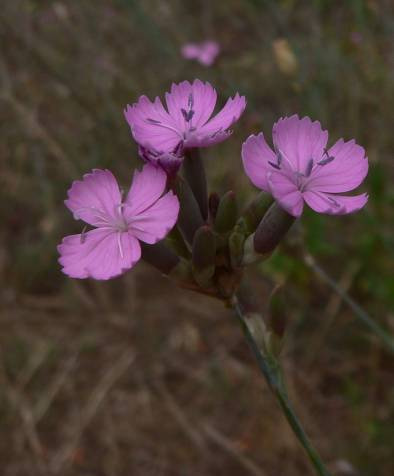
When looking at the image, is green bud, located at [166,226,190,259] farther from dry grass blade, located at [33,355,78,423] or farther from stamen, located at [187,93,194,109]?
dry grass blade, located at [33,355,78,423]

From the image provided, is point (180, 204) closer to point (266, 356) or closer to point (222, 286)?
point (222, 286)

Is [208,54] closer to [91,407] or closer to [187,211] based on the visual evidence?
[91,407]

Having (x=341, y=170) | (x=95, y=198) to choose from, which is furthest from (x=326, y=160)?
(x=95, y=198)

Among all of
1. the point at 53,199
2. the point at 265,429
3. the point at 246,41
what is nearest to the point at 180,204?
the point at 265,429

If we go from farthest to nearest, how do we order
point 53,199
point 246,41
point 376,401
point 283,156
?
point 246,41
point 53,199
point 376,401
point 283,156

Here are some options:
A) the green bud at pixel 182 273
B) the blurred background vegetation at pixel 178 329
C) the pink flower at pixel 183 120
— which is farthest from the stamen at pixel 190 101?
the blurred background vegetation at pixel 178 329

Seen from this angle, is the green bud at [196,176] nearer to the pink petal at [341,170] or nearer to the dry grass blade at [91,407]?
the pink petal at [341,170]

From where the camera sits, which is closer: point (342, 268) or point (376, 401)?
point (376, 401)
